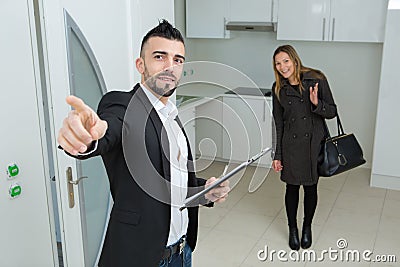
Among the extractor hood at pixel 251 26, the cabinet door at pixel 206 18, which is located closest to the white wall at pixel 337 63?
the cabinet door at pixel 206 18

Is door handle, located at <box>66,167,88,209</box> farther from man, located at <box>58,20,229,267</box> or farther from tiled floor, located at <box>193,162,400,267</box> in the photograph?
tiled floor, located at <box>193,162,400,267</box>

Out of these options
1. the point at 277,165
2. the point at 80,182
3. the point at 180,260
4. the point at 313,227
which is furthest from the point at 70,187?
the point at 313,227

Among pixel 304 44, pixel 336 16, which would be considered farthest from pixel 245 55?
pixel 336 16

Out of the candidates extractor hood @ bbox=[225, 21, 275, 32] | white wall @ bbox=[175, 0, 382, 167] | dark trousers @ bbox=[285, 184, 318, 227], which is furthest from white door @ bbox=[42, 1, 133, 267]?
white wall @ bbox=[175, 0, 382, 167]

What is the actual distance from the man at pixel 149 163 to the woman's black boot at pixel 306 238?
1826 mm

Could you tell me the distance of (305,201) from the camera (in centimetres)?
318

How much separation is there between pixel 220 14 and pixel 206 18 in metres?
0.16

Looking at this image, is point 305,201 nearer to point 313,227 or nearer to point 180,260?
point 313,227

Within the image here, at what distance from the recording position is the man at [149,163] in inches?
54.2

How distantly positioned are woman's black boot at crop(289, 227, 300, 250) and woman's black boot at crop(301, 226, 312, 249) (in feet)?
0.12

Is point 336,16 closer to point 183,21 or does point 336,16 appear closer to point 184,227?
point 183,21

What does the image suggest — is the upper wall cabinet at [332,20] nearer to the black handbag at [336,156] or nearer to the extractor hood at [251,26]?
the extractor hood at [251,26]

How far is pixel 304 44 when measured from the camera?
4.79 m

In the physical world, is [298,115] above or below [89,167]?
above
